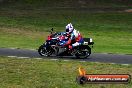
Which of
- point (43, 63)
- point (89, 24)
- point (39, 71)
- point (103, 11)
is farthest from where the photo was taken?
point (103, 11)

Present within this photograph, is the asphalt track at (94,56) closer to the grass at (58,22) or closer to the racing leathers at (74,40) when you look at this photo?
the racing leathers at (74,40)

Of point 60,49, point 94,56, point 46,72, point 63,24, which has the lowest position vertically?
point 94,56

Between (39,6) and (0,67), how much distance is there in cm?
5444

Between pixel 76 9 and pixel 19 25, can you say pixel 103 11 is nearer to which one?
pixel 76 9

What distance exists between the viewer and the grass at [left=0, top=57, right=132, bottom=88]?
618 inches

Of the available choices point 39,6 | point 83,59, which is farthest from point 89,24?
point 83,59

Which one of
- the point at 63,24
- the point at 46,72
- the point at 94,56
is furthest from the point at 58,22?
the point at 46,72

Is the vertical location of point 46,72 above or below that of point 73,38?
below

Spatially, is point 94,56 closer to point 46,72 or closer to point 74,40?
point 74,40

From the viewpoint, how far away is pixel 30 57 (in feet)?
79.7

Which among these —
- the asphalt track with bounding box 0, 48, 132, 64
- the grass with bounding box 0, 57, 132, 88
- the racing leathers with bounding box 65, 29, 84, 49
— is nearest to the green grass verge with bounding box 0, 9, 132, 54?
the asphalt track with bounding box 0, 48, 132, 64

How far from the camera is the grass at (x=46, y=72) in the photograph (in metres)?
15.7

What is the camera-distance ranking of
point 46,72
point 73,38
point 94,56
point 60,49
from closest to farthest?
point 46,72 → point 73,38 → point 60,49 → point 94,56

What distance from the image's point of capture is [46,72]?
729 inches
